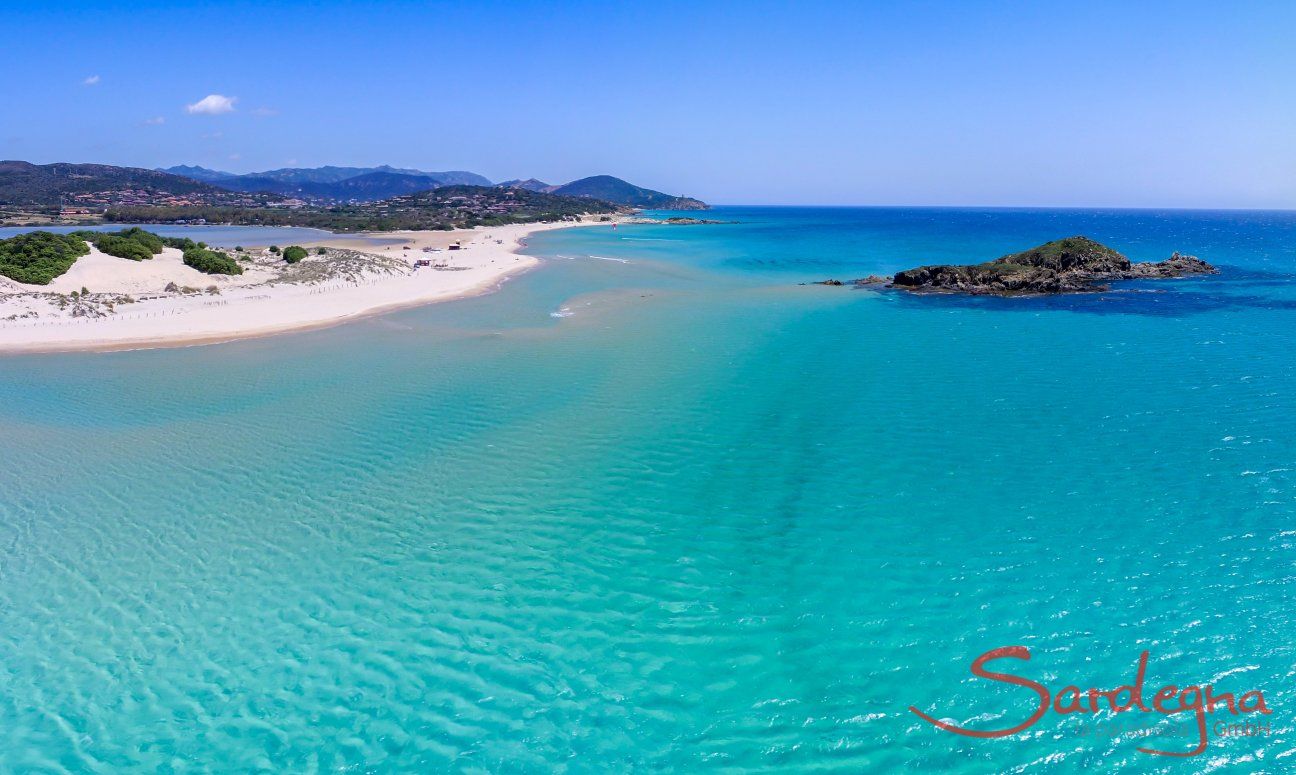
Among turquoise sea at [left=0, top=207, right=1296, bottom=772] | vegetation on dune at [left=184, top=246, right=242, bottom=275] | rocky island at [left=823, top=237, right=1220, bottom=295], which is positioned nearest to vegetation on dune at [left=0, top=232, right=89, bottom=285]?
vegetation on dune at [left=184, top=246, right=242, bottom=275]

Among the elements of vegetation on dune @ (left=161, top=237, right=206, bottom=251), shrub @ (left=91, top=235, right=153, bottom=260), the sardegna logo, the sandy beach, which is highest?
vegetation on dune @ (left=161, top=237, right=206, bottom=251)

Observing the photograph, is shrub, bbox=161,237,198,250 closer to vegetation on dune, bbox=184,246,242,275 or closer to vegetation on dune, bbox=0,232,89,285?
vegetation on dune, bbox=184,246,242,275

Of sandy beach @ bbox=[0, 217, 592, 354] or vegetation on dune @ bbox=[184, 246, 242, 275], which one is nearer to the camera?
sandy beach @ bbox=[0, 217, 592, 354]

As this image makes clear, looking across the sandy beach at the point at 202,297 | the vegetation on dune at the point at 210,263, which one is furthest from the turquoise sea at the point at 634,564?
the vegetation on dune at the point at 210,263

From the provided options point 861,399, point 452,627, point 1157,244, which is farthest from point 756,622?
point 1157,244

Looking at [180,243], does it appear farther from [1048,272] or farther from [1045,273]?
[1048,272]

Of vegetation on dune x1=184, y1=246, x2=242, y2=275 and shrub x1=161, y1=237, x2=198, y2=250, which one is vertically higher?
shrub x1=161, y1=237, x2=198, y2=250
